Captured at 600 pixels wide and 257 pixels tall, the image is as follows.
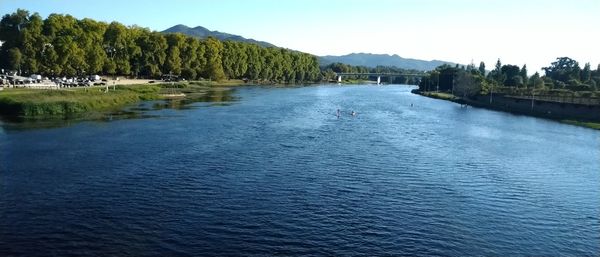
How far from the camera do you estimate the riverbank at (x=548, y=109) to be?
69.7m

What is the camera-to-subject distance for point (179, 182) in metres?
27.8

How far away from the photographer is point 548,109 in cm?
8031

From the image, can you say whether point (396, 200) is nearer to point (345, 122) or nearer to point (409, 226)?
point (409, 226)

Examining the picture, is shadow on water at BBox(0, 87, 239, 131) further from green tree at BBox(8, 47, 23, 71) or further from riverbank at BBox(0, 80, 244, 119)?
green tree at BBox(8, 47, 23, 71)

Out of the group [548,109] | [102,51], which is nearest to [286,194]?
[548,109]

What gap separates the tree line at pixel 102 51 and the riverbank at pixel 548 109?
6813cm

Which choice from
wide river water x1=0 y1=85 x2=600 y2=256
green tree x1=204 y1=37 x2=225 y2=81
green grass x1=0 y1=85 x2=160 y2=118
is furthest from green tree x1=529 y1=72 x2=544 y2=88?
green grass x1=0 y1=85 x2=160 y2=118

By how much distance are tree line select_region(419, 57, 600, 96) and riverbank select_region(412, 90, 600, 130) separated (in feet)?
23.0

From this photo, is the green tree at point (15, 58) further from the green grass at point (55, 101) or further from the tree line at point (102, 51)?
the green grass at point (55, 101)

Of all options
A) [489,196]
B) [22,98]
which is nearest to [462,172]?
[489,196]

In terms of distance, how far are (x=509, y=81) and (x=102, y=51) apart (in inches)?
3586

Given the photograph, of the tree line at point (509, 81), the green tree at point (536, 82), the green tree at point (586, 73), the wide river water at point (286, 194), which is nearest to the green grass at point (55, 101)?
the wide river water at point (286, 194)

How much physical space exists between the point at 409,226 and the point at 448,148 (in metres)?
22.7

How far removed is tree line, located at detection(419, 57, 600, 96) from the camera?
108 meters
